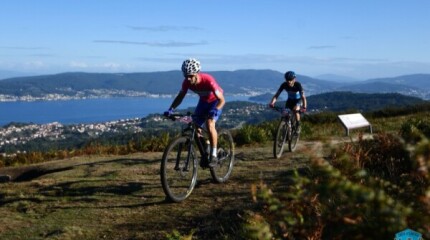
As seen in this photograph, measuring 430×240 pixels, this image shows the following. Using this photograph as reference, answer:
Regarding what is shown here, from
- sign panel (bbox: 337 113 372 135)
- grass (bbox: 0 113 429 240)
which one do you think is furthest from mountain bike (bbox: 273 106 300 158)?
sign panel (bbox: 337 113 372 135)

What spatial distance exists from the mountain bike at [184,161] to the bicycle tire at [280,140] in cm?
269

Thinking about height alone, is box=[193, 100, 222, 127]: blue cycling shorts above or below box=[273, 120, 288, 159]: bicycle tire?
above

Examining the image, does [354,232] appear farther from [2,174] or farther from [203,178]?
[2,174]

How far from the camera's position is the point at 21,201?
797 centimetres

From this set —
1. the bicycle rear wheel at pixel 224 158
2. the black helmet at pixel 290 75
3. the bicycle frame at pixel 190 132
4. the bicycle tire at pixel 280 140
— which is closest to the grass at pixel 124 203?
the bicycle rear wheel at pixel 224 158

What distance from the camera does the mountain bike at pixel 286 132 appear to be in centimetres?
1140

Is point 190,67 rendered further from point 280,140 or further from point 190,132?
point 280,140

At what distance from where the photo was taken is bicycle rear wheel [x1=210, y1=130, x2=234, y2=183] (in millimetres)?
8727

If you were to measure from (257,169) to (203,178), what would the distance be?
3.91 ft

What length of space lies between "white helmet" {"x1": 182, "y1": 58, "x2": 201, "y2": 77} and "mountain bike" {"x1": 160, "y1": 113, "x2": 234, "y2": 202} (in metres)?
0.69

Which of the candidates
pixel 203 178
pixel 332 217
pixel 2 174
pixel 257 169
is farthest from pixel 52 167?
pixel 332 217

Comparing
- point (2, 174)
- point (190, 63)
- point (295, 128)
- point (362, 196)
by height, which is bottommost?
point (2, 174)

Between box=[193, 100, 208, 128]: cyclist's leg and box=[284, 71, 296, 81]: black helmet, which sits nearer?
box=[193, 100, 208, 128]: cyclist's leg

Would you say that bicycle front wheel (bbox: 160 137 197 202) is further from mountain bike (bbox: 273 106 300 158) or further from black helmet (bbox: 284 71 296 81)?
black helmet (bbox: 284 71 296 81)
